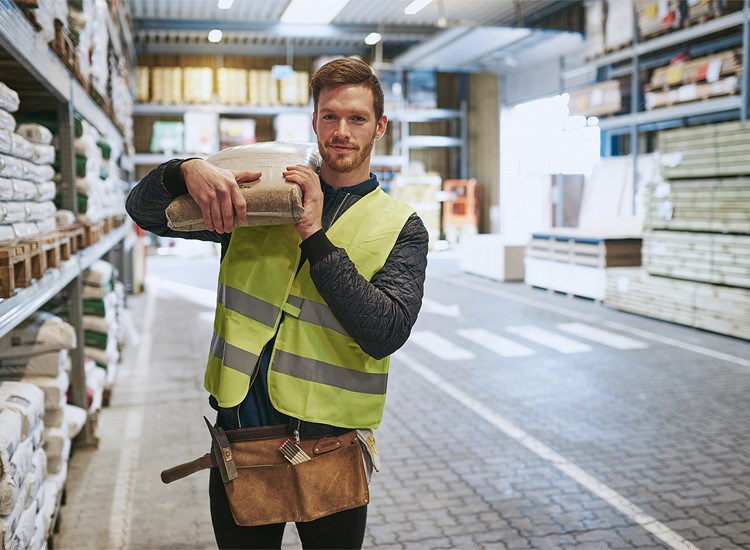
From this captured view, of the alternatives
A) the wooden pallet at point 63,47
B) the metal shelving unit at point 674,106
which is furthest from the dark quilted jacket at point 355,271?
the metal shelving unit at point 674,106

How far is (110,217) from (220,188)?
17.4 ft

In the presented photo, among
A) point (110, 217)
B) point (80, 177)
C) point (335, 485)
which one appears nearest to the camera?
point (335, 485)

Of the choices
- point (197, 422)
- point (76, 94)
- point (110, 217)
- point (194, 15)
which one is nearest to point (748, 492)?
point (197, 422)

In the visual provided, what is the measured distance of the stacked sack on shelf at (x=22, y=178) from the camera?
111 inches

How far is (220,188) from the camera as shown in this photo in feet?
5.68

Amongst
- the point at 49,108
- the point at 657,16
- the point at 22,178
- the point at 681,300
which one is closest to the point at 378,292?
the point at 22,178

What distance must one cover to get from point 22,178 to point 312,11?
41.9 ft

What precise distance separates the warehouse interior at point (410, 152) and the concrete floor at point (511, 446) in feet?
0.45

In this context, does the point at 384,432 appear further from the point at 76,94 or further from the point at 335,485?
the point at 335,485

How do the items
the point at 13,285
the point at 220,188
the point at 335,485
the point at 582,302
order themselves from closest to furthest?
the point at 220,188, the point at 335,485, the point at 13,285, the point at 582,302

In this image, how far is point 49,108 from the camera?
4.59 metres

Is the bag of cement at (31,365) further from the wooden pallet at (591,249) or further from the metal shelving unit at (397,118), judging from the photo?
the metal shelving unit at (397,118)

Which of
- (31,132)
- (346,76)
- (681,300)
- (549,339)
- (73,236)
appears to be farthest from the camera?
(681,300)

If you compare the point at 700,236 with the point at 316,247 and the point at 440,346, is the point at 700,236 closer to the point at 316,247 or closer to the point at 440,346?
the point at 440,346
